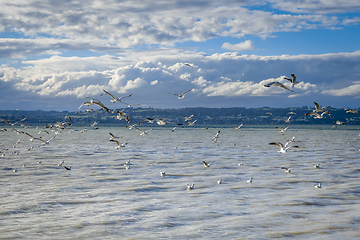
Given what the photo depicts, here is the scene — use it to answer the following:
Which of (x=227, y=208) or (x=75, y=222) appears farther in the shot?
(x=227, y=208)

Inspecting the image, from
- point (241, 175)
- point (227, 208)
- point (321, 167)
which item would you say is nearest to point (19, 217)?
point (227, 208)

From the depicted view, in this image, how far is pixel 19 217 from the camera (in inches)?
651

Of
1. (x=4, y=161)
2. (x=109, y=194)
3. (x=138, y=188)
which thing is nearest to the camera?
(x=109, y=194)

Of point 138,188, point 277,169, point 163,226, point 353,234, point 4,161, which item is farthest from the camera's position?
point 4,161

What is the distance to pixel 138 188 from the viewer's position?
23281 mm

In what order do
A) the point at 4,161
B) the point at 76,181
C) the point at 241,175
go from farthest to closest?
the point at 4,161
the point at 241,175
the point at 76,181

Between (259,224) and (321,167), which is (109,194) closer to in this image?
(259,224)

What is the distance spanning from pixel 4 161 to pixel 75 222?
25.2m

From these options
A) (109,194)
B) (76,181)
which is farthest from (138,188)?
(76,181)

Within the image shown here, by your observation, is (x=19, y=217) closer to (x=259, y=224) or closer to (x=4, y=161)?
(x=259, y=224)

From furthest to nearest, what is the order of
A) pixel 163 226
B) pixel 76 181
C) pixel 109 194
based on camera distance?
pixel 76 181 → pixel 109 194 → pixel 163 226

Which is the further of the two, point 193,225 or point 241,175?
point 241,175

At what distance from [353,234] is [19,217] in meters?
15.6

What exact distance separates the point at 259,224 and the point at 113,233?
6.73 meters
